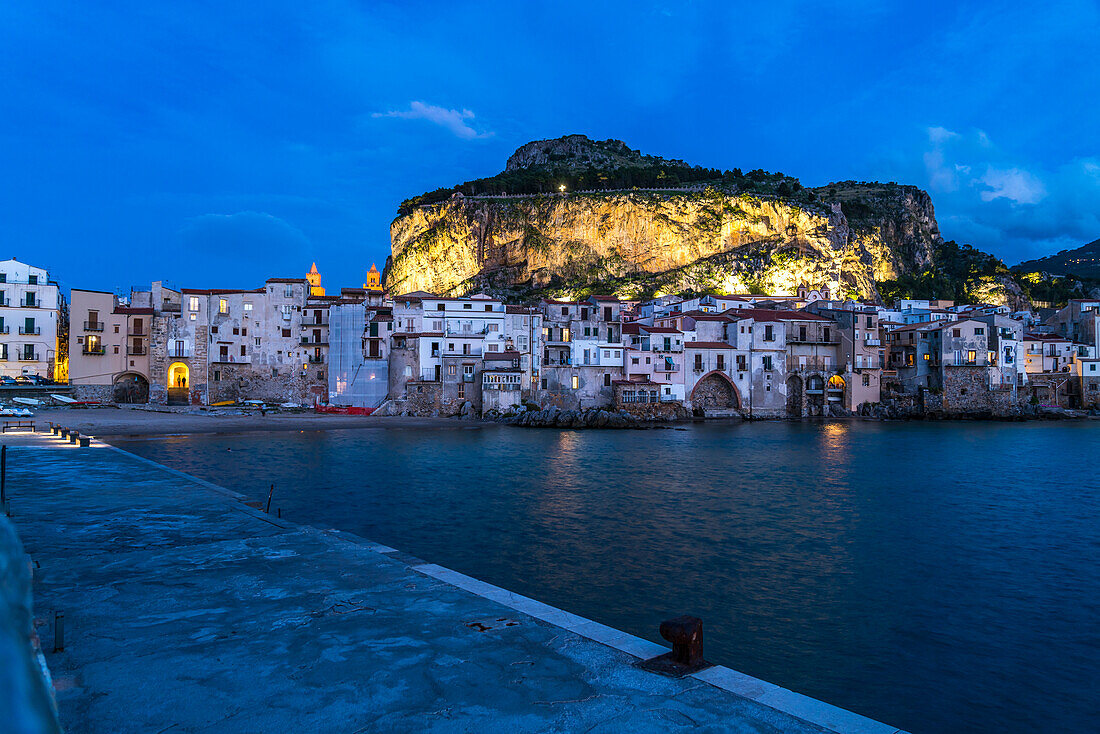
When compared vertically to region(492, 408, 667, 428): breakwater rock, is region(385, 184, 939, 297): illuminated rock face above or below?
above

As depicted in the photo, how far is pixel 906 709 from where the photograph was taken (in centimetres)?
1058

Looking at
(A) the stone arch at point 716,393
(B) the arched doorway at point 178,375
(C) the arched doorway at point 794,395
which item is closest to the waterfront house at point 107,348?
(B) the arched doorway at point 178,375

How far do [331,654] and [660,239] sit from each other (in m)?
137

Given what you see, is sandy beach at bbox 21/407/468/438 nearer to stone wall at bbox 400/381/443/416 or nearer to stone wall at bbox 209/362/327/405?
stone wall at bbox 400/381/443/416

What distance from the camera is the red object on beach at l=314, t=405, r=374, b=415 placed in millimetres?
67875

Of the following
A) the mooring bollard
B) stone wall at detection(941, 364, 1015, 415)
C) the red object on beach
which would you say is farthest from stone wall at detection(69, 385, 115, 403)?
stone wall at detection(941, 364, 1015, 415)

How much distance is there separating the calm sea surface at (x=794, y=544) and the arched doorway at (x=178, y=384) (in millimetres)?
28761

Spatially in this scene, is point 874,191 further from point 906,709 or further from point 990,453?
point 906,709

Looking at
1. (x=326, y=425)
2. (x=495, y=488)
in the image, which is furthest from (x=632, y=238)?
(x=495, y=488)

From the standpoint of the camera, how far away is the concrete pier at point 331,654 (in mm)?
5895

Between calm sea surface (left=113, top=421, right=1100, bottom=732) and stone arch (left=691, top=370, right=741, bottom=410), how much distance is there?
29.1 m

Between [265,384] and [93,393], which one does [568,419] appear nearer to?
[265,384]

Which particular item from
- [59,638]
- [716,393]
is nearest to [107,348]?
[716,393]

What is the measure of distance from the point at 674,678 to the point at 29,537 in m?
11.5
